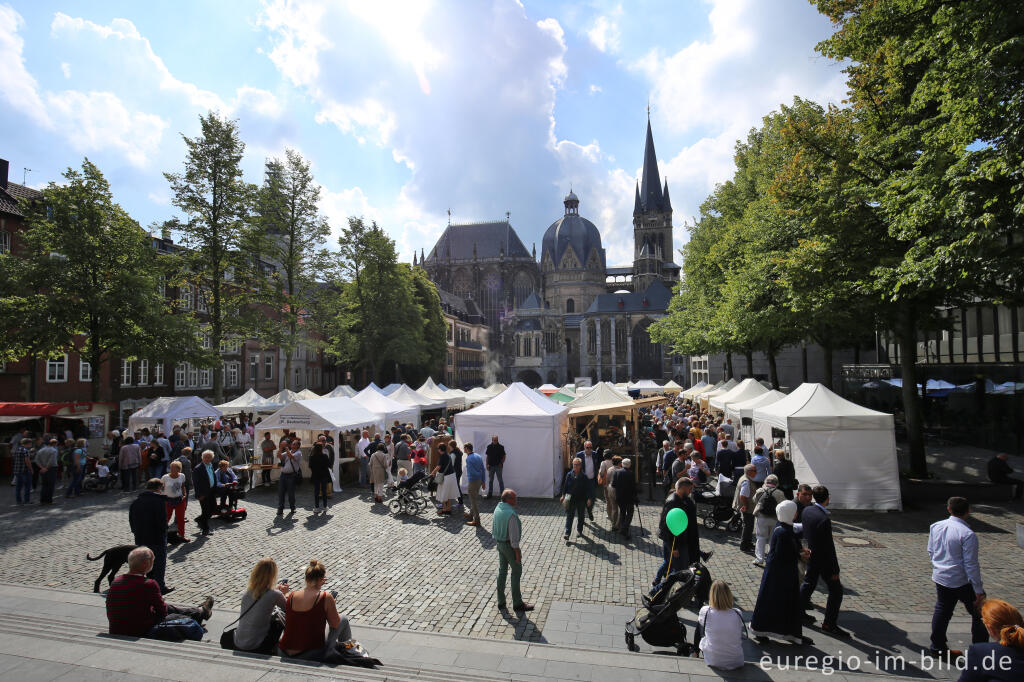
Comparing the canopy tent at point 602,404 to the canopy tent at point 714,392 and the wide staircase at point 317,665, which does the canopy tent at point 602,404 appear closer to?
the canopy tent at point 714,392

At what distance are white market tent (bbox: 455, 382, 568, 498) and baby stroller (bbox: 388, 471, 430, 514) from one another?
6.41 feet

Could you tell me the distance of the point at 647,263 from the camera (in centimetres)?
Answer: 8488

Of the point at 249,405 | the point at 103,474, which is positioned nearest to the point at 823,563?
the point at 103,474

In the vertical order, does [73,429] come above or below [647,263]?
below

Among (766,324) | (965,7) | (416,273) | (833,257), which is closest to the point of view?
(965,7)

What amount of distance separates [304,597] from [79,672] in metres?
1.53

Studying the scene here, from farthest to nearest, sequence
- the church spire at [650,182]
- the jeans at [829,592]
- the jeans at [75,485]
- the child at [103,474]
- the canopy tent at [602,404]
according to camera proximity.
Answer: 1. the church spire at [650,182]
2. the canopy tent at [602,404]
3. the child at [103,474]
4. the jeans at [75,485]
5. the jeans at [829,592]

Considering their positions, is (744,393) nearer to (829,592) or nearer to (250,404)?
(829,592)

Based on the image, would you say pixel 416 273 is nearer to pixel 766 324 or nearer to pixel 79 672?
pixel 766 324

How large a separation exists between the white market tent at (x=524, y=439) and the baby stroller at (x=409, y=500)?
195 centimetres

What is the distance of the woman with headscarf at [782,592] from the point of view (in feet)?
16.7

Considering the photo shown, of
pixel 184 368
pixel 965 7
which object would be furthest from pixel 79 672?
pixel 184 368

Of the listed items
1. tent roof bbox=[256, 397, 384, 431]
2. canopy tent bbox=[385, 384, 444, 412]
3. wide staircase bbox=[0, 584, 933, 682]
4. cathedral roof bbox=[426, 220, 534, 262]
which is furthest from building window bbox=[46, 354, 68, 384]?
cathedral roof bbox=[426, 220, 534, 262]

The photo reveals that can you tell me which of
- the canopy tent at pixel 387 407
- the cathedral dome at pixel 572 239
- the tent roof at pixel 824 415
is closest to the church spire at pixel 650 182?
the cathedral dome at pixel 572 239
